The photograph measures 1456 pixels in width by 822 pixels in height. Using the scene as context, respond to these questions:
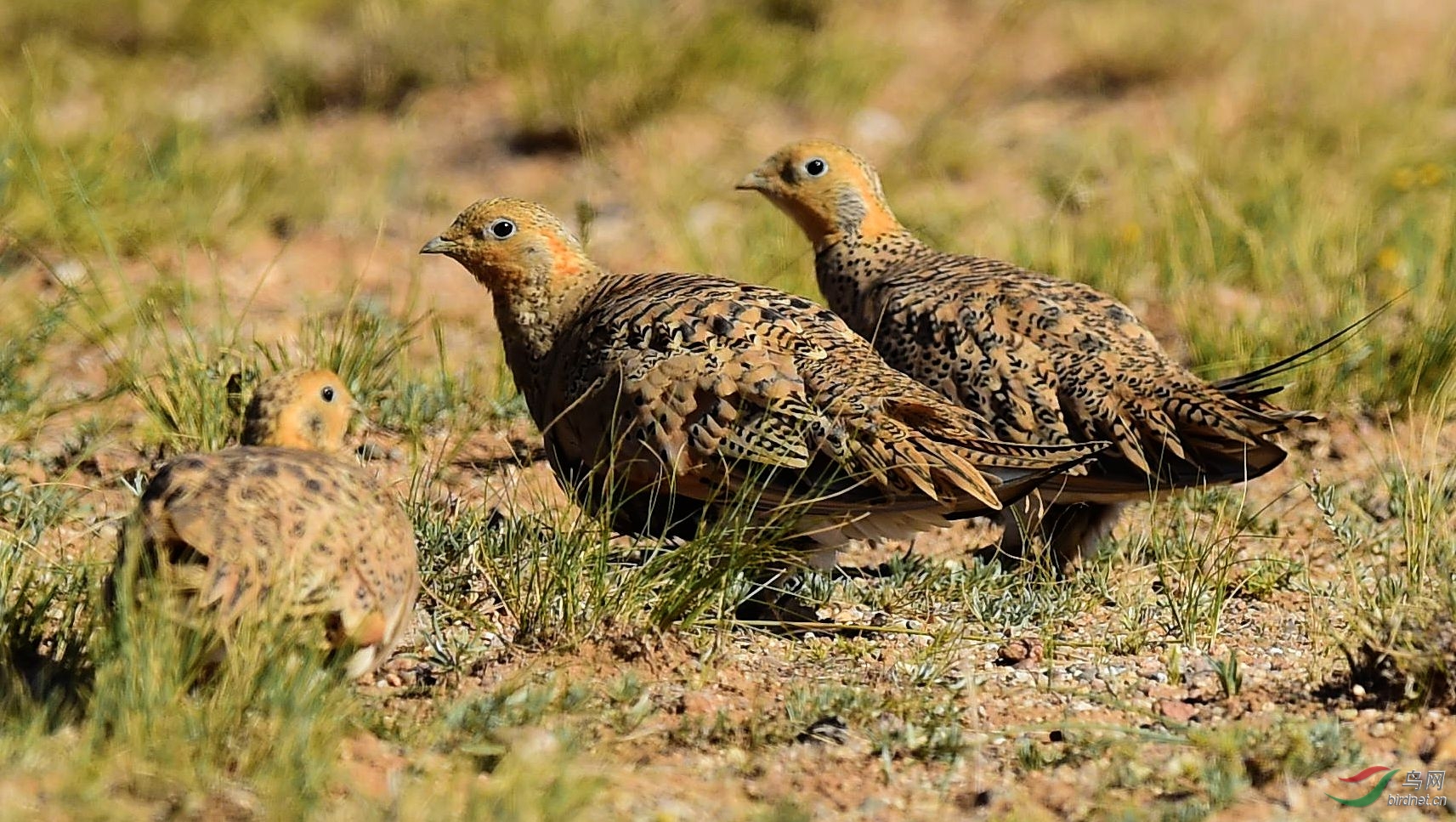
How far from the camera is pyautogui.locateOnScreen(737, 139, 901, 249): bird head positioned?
6.18 metres

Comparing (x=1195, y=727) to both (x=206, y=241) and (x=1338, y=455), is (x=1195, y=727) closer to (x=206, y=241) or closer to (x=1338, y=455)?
(x=1338, y=455)

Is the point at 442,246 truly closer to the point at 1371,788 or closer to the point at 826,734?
the point at 826,734

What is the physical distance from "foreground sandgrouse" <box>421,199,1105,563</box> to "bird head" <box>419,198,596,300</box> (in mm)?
354

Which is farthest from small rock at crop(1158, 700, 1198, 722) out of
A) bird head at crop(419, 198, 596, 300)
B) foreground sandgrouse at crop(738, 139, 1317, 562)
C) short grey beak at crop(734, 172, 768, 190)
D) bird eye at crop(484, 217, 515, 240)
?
short grey beak at crop(734, 172, 768, 190)

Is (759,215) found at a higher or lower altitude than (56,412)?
higher

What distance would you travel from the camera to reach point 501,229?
5.42 metres

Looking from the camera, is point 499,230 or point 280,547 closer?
point 280,547

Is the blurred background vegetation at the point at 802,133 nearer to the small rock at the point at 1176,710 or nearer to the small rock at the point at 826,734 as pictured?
the small rock at the point at 1176,710

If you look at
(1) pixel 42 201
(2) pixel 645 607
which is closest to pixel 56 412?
(1) pixel 42 201

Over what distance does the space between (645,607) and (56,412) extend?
7.36ft

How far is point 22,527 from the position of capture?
4.65 metres

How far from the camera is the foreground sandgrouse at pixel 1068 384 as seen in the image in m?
5.02

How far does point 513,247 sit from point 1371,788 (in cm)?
290

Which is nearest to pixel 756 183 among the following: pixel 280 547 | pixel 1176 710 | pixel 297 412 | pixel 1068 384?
pixel 1068 384
